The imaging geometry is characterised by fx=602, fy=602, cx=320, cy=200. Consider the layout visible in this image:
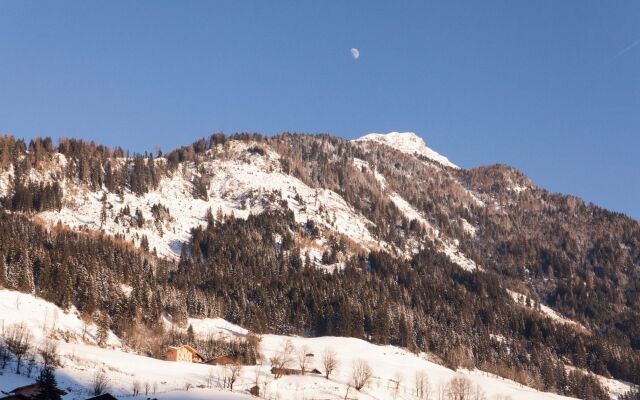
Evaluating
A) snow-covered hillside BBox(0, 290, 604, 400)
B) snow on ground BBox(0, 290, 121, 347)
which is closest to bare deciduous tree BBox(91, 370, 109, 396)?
snow-covered hillside BBox(0, 290, 604, 400)

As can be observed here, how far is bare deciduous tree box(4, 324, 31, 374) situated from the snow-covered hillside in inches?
110

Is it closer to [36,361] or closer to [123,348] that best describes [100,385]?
[36,361]

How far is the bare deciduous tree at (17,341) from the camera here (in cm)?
8781

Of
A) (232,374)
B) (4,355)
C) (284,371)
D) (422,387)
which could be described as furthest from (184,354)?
(422,387)

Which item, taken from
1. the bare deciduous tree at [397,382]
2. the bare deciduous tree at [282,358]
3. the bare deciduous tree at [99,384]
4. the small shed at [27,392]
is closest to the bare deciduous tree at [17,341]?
the bare deciduous tree at [99,384]

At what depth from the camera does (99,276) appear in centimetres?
14838

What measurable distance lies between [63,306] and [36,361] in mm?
45118

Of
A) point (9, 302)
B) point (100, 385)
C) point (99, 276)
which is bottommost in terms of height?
point (100, 385)

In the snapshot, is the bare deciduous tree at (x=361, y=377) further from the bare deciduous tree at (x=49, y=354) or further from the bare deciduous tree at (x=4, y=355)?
the bare deciduous tree at (x=4, y=355)

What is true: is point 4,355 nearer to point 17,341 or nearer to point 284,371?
point 17,341

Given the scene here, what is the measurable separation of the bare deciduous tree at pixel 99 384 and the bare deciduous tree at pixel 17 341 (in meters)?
10.4

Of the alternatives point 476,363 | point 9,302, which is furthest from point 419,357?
point 9,302

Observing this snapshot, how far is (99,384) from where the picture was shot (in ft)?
261

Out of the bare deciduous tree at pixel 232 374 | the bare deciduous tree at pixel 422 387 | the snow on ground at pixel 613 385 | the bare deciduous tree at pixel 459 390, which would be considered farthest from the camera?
the snow on ground at pixel 613 385
